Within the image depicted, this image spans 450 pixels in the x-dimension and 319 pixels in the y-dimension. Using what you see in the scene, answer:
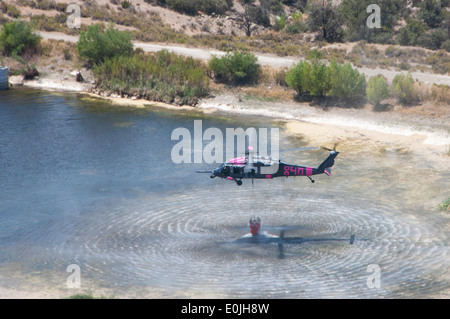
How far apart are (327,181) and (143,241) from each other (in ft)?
37.8

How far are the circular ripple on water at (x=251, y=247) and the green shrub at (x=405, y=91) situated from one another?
1822 centimetres

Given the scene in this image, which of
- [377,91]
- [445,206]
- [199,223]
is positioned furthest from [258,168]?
[377,91]

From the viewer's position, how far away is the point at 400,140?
37.5 m

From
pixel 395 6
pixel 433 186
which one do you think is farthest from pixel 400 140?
pixel 395 6

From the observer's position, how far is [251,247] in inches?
926

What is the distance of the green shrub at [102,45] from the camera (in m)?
54.0

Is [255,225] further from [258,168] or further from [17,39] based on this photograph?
[17,39]

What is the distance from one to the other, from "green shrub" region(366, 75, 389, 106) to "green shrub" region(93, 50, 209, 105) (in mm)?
14060

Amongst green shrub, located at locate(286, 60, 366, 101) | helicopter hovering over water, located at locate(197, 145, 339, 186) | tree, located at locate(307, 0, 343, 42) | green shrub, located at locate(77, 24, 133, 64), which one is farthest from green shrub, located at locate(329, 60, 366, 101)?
tree, located at locate(307, 0, 343, 42)

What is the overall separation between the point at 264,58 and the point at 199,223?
117 feet

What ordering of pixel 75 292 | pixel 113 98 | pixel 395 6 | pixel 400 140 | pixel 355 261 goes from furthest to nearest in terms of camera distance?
1. pixel 395 6
2. pixel 113 98
3. pixel 400 140
4. pixel 355 261
5. pixel 75 292

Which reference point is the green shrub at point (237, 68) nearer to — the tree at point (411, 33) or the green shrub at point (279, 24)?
the tree at point (411, 33)

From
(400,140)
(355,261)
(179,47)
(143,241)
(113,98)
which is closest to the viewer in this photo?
(355,261)
